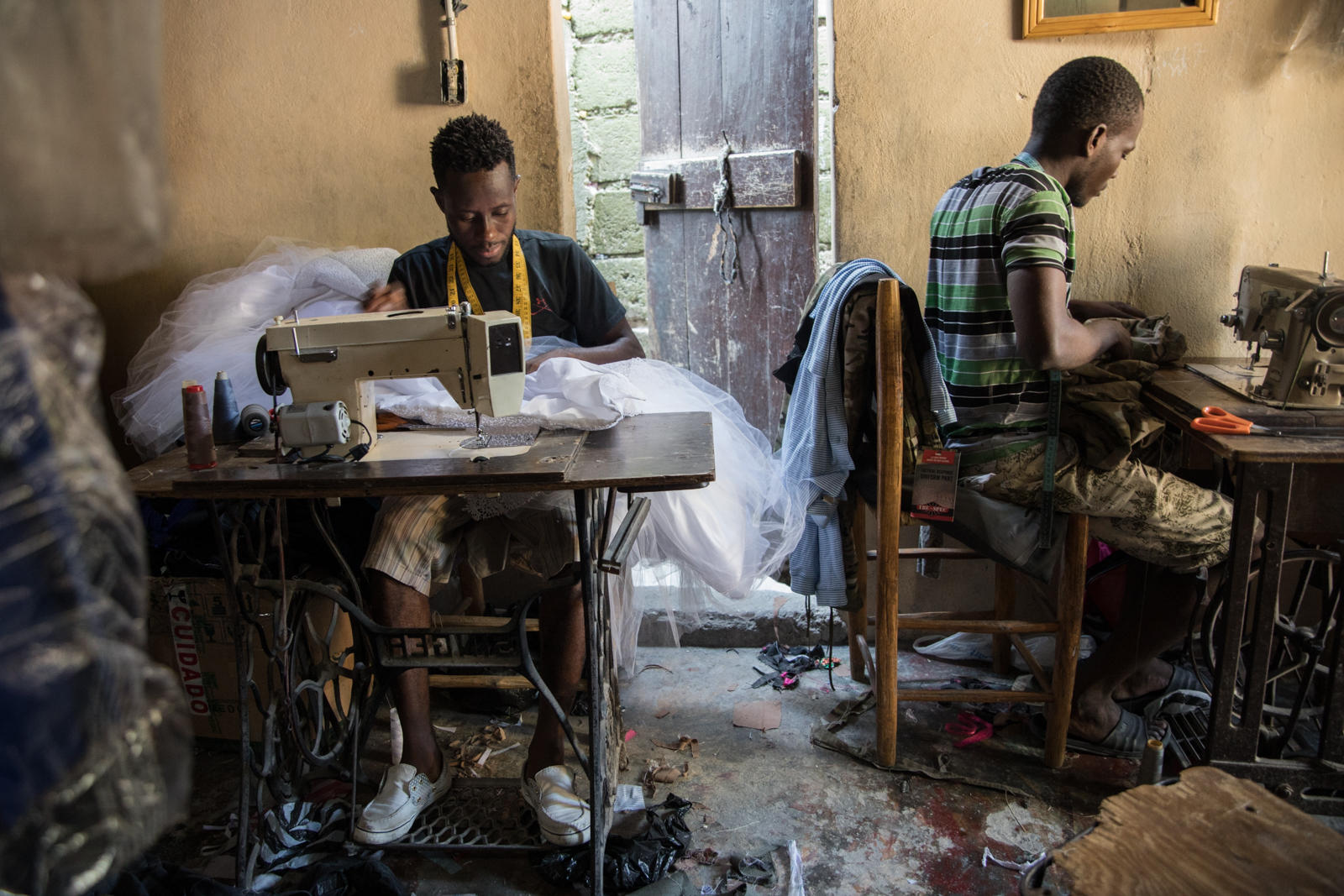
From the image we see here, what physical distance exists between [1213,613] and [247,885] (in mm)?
2149

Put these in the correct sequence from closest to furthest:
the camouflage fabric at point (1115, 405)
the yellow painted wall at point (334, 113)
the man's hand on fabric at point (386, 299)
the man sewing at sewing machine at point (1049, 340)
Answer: the man sewing at sewing machine at point (1049, 340) < the camouflage fabric at point (1115, 405) < the man's hand on fabric at point (386, 299) < the yellow painted wall at point (334, 113)

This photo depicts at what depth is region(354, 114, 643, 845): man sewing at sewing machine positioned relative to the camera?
2059 millimetres

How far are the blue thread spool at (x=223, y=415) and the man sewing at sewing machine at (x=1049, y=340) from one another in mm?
1646

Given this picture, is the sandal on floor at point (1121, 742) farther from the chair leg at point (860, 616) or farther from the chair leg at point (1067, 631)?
the chair leg at point (860, 616)

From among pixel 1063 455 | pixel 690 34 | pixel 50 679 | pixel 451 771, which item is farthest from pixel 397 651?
pixel 690 34

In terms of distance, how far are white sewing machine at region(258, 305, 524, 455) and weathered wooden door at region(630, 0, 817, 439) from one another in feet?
5.04

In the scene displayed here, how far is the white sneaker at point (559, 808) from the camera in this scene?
6.67 ft

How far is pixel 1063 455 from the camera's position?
7.09ft

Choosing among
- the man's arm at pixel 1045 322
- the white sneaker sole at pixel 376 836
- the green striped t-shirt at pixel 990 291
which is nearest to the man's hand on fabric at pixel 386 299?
the white sneaker sole at pixel 376 836

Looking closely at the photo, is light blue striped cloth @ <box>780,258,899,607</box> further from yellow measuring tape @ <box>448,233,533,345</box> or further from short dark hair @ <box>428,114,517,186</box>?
short dark hair @ <box>428,114,517,186</box>

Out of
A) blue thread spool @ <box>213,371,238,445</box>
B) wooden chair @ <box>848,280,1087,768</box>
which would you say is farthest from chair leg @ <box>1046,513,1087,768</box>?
blue thread spool @ <box>213,371,238,445</box>

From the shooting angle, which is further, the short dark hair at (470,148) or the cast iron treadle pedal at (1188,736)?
the short dark hair at (470,148)

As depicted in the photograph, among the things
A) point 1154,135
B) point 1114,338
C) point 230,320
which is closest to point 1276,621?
point 1114,338

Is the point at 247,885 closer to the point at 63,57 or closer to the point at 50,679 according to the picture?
the point at 50,679
